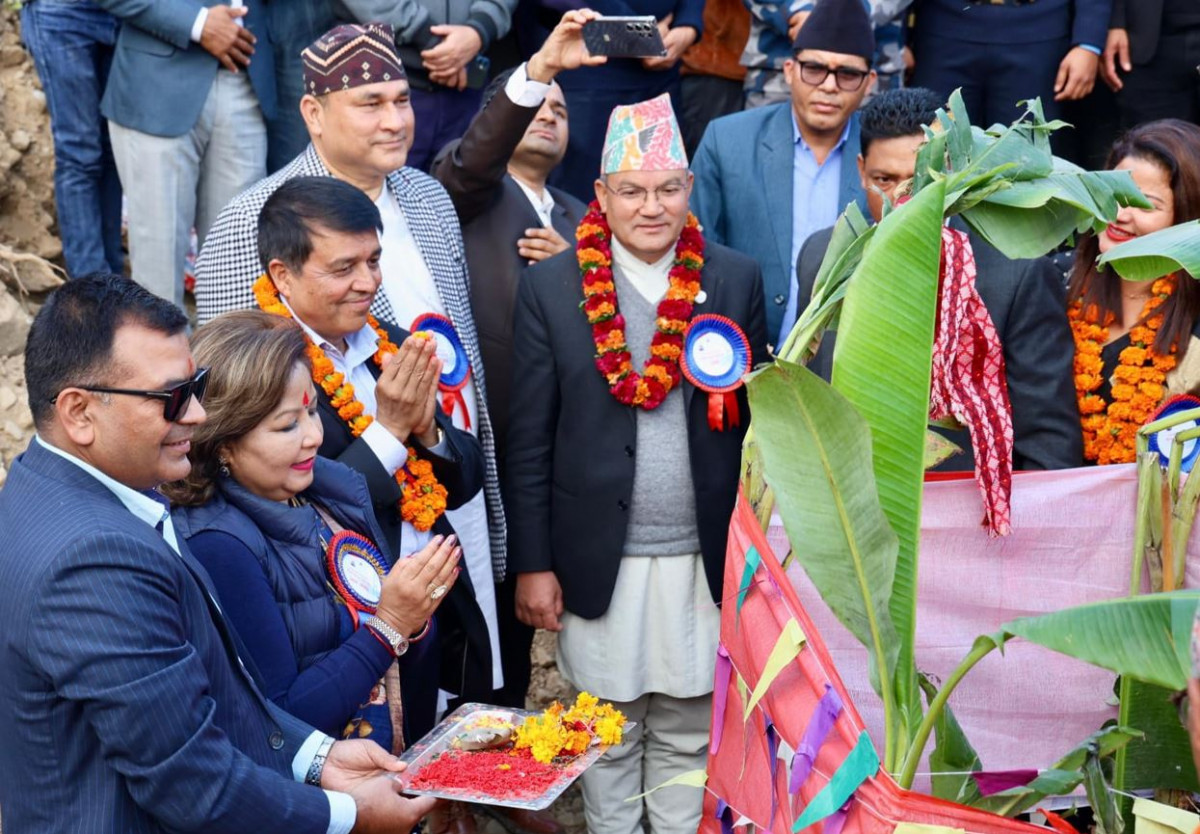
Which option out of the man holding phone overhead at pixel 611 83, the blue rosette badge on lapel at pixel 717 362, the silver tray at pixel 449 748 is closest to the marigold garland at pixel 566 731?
the silver tray at pixel 449 748

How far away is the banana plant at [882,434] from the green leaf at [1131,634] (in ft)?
0.27

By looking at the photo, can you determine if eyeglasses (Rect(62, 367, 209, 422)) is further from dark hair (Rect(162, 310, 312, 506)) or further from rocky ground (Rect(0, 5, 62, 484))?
rocky ground (Rect(0, 5, 62, 484))

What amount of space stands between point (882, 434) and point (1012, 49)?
457cm

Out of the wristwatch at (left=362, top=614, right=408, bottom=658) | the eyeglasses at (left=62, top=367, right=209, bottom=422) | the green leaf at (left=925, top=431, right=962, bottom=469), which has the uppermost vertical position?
the eyeglasses at (left=62, top=367, right=209, bottom=422)

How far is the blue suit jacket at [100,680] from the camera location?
2.49m

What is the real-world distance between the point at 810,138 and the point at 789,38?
938mm

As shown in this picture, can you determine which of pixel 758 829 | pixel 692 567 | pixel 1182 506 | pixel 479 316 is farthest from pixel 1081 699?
pixel 479 316

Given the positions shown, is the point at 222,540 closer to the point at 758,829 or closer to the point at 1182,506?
the point at 758,829

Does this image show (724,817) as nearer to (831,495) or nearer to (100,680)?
(831,495)

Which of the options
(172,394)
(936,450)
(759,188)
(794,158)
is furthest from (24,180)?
(936,450)

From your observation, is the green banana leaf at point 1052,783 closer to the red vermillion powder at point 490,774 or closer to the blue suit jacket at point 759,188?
the red vermillion powder at point 490,774

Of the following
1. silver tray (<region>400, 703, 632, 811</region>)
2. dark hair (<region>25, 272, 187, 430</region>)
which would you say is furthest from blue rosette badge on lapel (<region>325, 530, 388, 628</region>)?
dark hair (<region>25, 272, 187, 430</region>)

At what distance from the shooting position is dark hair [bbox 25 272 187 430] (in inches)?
104

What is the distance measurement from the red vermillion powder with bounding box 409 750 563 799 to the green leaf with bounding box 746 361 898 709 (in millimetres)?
1089
